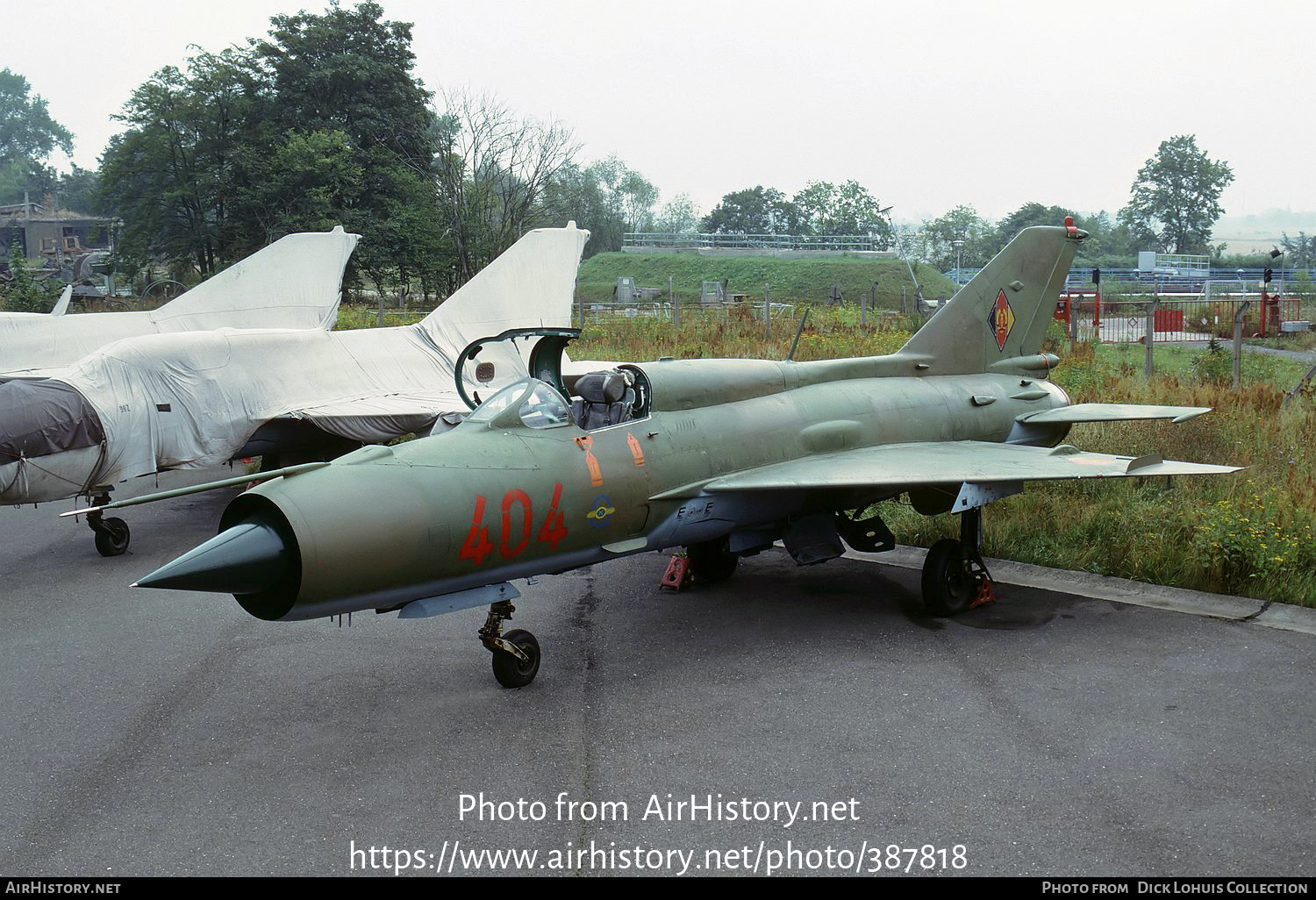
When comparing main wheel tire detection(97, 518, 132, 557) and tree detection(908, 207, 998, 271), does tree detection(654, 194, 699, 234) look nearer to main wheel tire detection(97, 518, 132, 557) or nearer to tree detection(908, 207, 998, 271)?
tree detection(908, 207, 998, 271)

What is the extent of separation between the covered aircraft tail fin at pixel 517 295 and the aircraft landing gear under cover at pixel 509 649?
7.82 m

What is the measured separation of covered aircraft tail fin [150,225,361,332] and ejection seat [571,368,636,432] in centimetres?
731

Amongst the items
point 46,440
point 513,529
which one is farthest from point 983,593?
point 46,440

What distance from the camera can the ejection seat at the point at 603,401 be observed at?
7055 millimetres

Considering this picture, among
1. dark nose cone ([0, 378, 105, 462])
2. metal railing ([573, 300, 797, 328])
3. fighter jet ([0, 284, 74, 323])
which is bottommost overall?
dark nose cone ([0, 378, 105, 462])

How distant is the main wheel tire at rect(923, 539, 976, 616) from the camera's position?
25.6ft

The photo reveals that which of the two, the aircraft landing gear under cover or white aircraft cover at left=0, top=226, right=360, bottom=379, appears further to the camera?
white aircraft cover at left=0, top=226, right=360, bottom=379

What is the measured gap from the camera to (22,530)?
1159 cm

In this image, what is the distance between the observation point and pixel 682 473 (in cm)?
716

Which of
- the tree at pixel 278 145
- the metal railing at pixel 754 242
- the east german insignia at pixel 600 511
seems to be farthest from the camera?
the metal railing at pixel 754 242

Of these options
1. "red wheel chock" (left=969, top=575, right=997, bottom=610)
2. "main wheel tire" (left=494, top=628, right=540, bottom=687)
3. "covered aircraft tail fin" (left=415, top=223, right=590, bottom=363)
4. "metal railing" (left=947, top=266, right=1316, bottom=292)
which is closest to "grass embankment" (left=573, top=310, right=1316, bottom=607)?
"red wheel chock" (left=969, top=575, right=997, bottom=610)

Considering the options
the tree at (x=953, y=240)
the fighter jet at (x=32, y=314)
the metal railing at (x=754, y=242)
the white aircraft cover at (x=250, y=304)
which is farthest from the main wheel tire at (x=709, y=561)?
the tree at (x=953, y=240)

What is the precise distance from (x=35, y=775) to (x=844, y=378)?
257 inches

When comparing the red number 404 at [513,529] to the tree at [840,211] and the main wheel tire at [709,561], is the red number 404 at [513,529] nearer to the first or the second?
the main wheel tire at [709,561]
